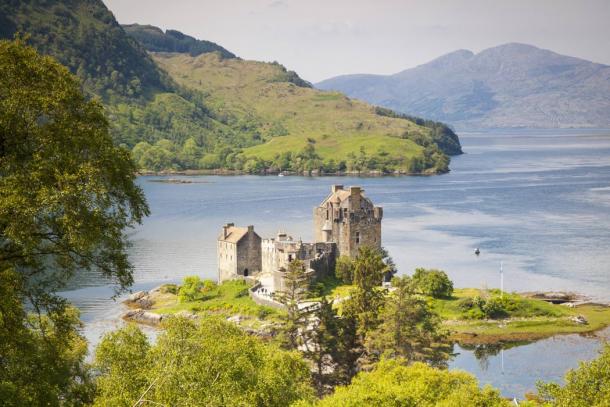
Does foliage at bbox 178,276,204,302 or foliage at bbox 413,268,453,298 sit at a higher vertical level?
foliage at bbox 413,268,453,298

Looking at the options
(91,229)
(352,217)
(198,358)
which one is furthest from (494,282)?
(91,229)

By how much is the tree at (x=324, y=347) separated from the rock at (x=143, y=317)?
30155mm


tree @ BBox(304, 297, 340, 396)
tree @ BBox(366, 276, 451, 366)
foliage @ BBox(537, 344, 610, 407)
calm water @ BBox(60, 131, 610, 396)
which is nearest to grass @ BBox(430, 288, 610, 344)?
calm water @ BBox(60, 131, 610, 396)

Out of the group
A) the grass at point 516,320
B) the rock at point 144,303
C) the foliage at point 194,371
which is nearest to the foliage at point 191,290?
the rock at point 144,303

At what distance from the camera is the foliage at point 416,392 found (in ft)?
91.3

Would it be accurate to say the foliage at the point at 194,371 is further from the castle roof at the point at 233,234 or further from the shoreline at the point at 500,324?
the castle roof at the point at 233,234

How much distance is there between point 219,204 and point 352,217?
100 meters

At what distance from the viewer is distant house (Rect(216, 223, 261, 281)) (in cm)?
8525

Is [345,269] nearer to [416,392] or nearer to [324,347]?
[324,347]

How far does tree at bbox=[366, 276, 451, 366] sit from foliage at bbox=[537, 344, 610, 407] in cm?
2387

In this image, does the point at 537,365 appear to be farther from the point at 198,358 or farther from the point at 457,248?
the point at 457,248

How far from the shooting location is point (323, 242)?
8356cm

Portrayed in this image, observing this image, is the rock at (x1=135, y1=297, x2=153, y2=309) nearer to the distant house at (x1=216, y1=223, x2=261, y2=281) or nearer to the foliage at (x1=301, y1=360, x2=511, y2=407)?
the distant house at (x1=216, y1=223, x2=261, y2=281)

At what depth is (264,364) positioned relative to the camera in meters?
33.8
